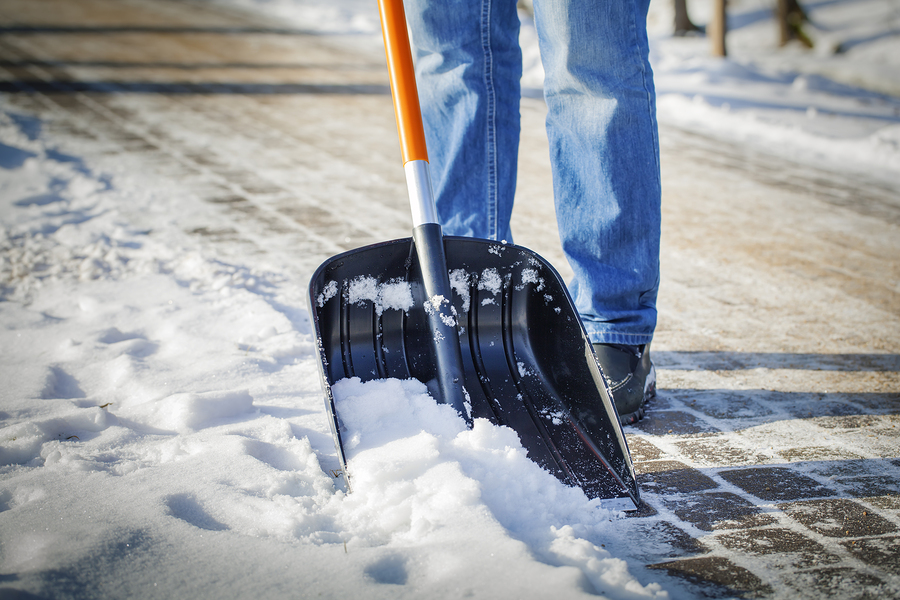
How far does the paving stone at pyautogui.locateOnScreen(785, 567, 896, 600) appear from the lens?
0.96 meters

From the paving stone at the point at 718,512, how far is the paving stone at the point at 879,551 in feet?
0.43

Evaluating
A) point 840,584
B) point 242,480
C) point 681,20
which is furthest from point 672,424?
point 681,20

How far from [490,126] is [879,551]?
131cm

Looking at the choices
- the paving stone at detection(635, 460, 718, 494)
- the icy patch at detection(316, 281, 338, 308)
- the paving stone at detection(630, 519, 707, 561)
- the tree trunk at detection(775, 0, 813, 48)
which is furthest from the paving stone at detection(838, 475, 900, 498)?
the tree trunk at detection(775, 0, 813, 48)

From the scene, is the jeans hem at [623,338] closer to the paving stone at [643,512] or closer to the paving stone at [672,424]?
the paving stone at [672,424]

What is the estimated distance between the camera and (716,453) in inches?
55.0

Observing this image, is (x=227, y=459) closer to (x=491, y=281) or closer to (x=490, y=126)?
(x=491, y=281)

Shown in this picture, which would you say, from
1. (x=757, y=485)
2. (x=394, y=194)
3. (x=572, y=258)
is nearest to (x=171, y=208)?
(x=394, y=194)

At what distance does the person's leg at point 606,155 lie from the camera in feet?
4.77

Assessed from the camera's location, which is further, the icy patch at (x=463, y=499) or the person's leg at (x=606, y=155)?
the person's leg at (x=606, y=155)

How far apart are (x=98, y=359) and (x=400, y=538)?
3.60 feet

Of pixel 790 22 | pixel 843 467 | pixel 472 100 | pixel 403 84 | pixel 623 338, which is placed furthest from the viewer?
pixel 790 22

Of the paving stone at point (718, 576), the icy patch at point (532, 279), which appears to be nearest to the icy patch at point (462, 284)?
the icy patch at point (532, 279)

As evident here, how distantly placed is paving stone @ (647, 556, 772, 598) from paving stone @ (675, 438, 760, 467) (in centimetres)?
35
